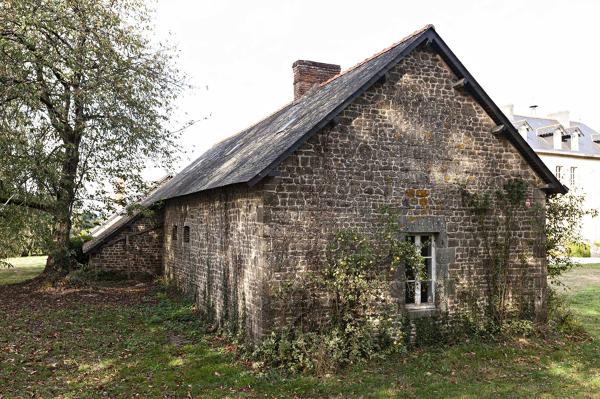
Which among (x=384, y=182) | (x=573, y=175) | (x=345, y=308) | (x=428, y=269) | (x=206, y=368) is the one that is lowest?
(x=206, y=368)

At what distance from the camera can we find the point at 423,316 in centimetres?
1035

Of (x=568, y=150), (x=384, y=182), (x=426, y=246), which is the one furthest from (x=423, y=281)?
(x=568, y=150)

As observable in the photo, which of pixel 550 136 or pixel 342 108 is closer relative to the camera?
pixel 342 108

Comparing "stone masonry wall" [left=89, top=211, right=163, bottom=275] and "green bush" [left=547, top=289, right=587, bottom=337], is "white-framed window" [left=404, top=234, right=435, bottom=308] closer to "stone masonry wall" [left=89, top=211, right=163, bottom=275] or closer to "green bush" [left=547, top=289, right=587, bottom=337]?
"green bush" [left=547, top=289, right=587, bottom=337]

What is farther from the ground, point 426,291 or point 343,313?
point 426,291

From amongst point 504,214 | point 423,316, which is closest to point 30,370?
point 423,316

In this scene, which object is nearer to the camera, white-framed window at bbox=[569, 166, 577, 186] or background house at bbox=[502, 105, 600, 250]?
background house at bbox=[502, 105, 600, 250]

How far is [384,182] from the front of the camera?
10242mm

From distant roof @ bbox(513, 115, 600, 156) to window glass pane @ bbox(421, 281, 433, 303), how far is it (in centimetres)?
3169

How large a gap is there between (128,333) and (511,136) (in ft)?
33.4

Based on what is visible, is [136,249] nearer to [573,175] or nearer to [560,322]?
[560,322]

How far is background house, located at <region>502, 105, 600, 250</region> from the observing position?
39.0 meters

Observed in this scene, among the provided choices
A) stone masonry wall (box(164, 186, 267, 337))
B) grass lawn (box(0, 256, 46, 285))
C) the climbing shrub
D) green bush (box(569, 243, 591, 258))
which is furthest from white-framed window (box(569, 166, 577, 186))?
grass lawn (box(0, 256, 46, 285))

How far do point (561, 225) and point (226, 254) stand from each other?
8495mm
